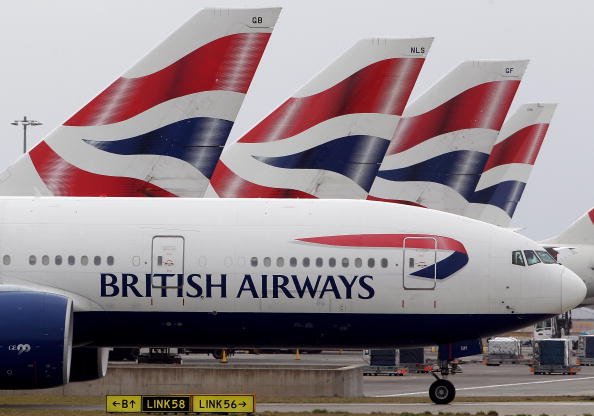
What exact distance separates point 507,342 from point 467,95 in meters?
28.7

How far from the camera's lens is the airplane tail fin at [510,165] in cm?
5772

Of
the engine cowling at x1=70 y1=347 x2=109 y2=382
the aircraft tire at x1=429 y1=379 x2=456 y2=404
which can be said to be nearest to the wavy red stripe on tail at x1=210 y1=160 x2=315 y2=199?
the engine cowling at x1=70 y1=347 x2=109 y2=382

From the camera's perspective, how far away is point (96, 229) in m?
30.2

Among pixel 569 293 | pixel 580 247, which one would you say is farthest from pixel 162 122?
pixel 580 247

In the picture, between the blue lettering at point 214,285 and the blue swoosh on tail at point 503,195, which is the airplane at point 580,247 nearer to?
the blue swoosh on tail at point 503,195

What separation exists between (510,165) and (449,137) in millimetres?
12908

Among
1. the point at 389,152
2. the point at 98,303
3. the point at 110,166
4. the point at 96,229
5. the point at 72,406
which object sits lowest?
the point at 72,406

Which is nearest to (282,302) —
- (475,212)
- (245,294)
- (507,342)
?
(245,294)

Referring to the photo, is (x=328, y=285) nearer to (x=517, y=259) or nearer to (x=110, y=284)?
(x=517, y=259)

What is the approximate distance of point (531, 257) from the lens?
30766 mm

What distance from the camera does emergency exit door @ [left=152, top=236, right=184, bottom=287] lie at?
2980 cm

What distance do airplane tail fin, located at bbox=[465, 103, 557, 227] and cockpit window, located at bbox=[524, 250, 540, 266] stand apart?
25320 millimetres

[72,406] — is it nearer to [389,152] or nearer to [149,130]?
[149,130]

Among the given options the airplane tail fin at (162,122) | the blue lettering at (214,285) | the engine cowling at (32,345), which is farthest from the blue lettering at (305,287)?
the airplane tail fin at (162,122)
